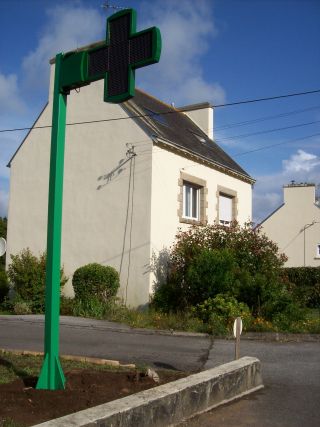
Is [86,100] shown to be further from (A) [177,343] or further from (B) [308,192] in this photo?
(B) [308,192]

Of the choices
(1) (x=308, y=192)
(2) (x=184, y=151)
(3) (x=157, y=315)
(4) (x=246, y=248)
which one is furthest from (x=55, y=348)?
(1) (x=308, y=192)

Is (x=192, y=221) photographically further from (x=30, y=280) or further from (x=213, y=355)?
(x=213, y=355)

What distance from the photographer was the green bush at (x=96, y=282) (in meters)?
15.2

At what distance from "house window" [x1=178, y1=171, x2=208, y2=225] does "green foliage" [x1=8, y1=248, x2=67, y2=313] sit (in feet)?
14.7

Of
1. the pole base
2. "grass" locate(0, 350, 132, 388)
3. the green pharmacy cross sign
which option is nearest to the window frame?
"grass" locate(0, 350, 132, 388)

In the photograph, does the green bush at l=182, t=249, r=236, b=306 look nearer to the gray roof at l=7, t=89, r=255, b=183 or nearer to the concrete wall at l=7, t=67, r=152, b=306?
the concrete wall at l=7, t=67, r=152, b=306

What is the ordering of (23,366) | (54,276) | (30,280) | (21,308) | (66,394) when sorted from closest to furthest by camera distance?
(66,394) < (54,276) < (23,366) < (21,308) < (30,280)

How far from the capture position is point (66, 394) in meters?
5.56

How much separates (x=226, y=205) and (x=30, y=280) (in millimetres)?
7782

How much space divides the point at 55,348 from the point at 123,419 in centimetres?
158

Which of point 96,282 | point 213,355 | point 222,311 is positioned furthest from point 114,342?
point 96,282

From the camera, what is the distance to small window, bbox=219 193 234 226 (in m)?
19.6

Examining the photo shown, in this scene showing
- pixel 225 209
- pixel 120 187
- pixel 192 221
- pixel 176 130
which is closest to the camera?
pixel 120 187

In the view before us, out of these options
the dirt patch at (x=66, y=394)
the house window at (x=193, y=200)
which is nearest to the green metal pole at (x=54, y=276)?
the dirt patch at (x=66, y=394)
